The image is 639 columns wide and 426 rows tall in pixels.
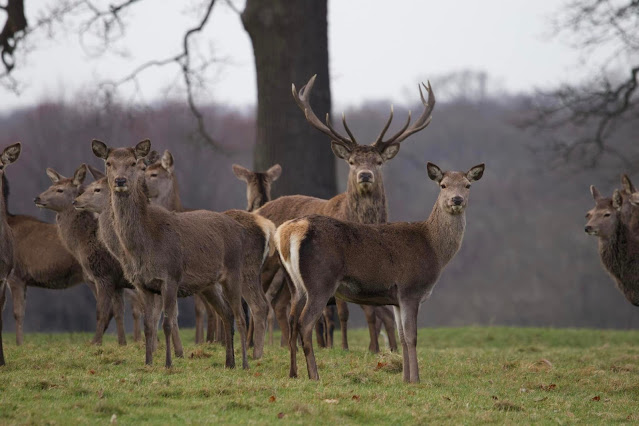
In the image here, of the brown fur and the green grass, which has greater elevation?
the brown fur

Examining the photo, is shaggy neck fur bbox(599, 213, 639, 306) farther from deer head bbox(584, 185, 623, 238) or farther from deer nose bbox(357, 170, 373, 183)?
deer nose bbox(357, 170, 373, 183)

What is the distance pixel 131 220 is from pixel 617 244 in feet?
18.0

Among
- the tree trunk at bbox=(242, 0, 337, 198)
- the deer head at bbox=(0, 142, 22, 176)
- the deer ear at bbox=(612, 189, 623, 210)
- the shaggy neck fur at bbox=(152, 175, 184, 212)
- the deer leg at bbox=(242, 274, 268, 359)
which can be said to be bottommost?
the deer leg at bbox=(242, 274, 268, 359)

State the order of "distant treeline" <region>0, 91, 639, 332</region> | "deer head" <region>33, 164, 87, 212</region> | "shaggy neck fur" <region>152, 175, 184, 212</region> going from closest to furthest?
"deer head" <region>33, 164, 87, 212</region> < "shaggy neck fur" <region>152, 175, 184, 212</region> < "distant treeline" <region>0, 91, 639, 332</region>

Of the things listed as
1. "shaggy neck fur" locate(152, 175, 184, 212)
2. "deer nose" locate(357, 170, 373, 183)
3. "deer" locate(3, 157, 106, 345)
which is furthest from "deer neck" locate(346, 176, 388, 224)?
"deer" locate(3, 157, 106, 345)

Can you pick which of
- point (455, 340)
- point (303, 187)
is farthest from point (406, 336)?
point (303, 187)

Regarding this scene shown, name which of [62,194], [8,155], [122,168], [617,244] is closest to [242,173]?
[62,194]

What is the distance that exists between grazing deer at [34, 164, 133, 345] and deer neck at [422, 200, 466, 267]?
12.7ft

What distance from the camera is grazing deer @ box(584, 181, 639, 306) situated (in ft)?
32.8

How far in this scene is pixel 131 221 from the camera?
779 cm

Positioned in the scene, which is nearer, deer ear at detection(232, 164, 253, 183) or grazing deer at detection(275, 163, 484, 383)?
grazing deer at detection(275, 163, 484, 383)

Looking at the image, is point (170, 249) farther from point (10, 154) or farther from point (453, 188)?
point (453, 188)

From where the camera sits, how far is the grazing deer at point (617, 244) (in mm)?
10000

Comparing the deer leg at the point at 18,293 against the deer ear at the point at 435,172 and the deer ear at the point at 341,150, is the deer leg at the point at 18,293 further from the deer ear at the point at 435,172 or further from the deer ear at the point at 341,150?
the deer ear at the point at 435,172
